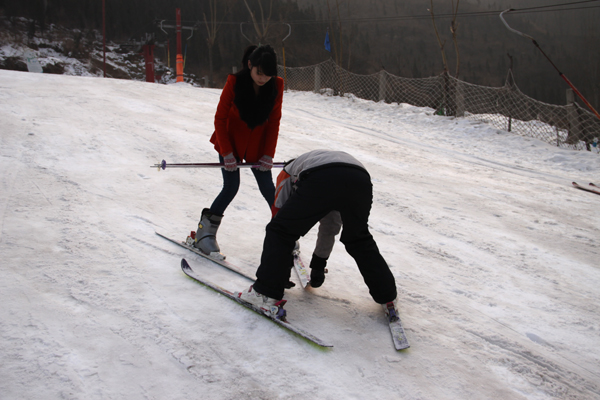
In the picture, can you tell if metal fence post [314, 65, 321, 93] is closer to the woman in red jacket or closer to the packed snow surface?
the packed snow surface

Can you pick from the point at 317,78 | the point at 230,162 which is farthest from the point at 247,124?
the point at 317,78

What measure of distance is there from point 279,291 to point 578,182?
5916 mm

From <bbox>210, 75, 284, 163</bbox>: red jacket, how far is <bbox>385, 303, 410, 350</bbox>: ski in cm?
130

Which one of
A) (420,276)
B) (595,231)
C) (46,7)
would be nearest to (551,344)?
(420,276)

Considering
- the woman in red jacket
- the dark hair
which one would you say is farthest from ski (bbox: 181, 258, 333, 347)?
the dark hair

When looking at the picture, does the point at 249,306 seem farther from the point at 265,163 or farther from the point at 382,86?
the point at 382,86

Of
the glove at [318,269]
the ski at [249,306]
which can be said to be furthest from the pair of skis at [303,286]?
the glove at [318,269]

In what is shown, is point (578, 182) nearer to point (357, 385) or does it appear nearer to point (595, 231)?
point (595, 231)

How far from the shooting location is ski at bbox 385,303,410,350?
2148mm

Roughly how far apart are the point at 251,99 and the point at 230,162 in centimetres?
44

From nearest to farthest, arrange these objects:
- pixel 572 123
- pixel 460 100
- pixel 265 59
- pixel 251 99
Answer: pixel 265 59, pixel 251 99, pixel 572 123, pixel 460 100

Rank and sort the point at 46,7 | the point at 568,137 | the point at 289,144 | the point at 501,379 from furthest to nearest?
the point at 46,7 < the point at 568,137 < the point at 289,144 < the point at 501,379

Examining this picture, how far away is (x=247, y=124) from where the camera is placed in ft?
9.32

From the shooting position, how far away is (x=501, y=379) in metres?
1.99
